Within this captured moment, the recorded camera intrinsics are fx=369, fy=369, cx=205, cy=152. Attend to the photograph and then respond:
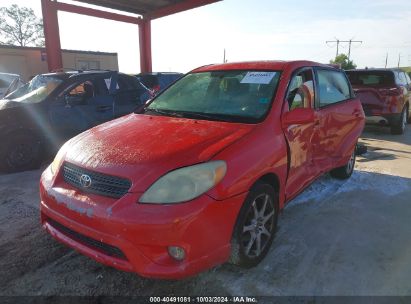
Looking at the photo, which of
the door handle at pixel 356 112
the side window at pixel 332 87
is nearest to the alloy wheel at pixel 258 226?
the side window at pixel 332 87

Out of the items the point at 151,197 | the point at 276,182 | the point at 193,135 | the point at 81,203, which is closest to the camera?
the point at 151,197

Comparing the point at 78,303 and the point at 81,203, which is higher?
the point at 81,203

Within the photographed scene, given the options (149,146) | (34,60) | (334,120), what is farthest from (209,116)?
(34,60)

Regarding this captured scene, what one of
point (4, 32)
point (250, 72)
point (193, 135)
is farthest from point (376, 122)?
point (4, 32)

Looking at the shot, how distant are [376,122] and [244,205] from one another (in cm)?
860

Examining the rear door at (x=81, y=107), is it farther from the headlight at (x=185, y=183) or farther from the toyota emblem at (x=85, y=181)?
the headlight at (x=185, y=183)

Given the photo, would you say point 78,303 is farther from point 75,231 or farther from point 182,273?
point 182,273

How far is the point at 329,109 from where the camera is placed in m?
4.38

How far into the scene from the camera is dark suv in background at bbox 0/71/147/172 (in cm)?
584

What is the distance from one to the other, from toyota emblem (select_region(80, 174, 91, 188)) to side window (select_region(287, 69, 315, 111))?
1954 mm

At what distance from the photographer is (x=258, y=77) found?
3684 millimetres

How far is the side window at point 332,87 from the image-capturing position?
4.36 metres

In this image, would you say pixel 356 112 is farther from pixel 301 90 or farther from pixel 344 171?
pixel 301 90

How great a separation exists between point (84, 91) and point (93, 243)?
4.53m
